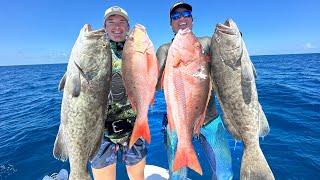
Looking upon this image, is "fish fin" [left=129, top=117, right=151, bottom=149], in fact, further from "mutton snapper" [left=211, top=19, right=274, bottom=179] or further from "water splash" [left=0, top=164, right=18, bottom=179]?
"water splash" [left=0, top=164, right=18, bottom=179]

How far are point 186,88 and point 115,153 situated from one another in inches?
76.8

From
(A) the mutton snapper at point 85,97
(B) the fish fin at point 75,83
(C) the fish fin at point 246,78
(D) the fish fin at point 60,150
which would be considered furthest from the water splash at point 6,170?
(C) the fish fin at point 246,78

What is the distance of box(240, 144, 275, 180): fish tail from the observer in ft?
12.8

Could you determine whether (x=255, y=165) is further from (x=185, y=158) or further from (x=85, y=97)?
(x=85, y=97)

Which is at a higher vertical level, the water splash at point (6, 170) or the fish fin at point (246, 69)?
the fish fin at point (246, 69)

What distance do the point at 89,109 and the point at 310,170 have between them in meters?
6.82

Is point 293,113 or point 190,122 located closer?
point 190,122

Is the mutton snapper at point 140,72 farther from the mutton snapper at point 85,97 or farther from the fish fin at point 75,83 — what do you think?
the fish fin at point 75,83

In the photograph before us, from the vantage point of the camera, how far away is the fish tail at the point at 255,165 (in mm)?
3900

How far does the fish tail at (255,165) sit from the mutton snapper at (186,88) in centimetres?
88

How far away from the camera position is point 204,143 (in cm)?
500

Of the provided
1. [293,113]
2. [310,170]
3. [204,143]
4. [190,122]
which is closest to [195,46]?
[190,122]

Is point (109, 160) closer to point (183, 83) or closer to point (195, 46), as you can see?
point (183, 83)

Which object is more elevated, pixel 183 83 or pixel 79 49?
pixel 79 49
